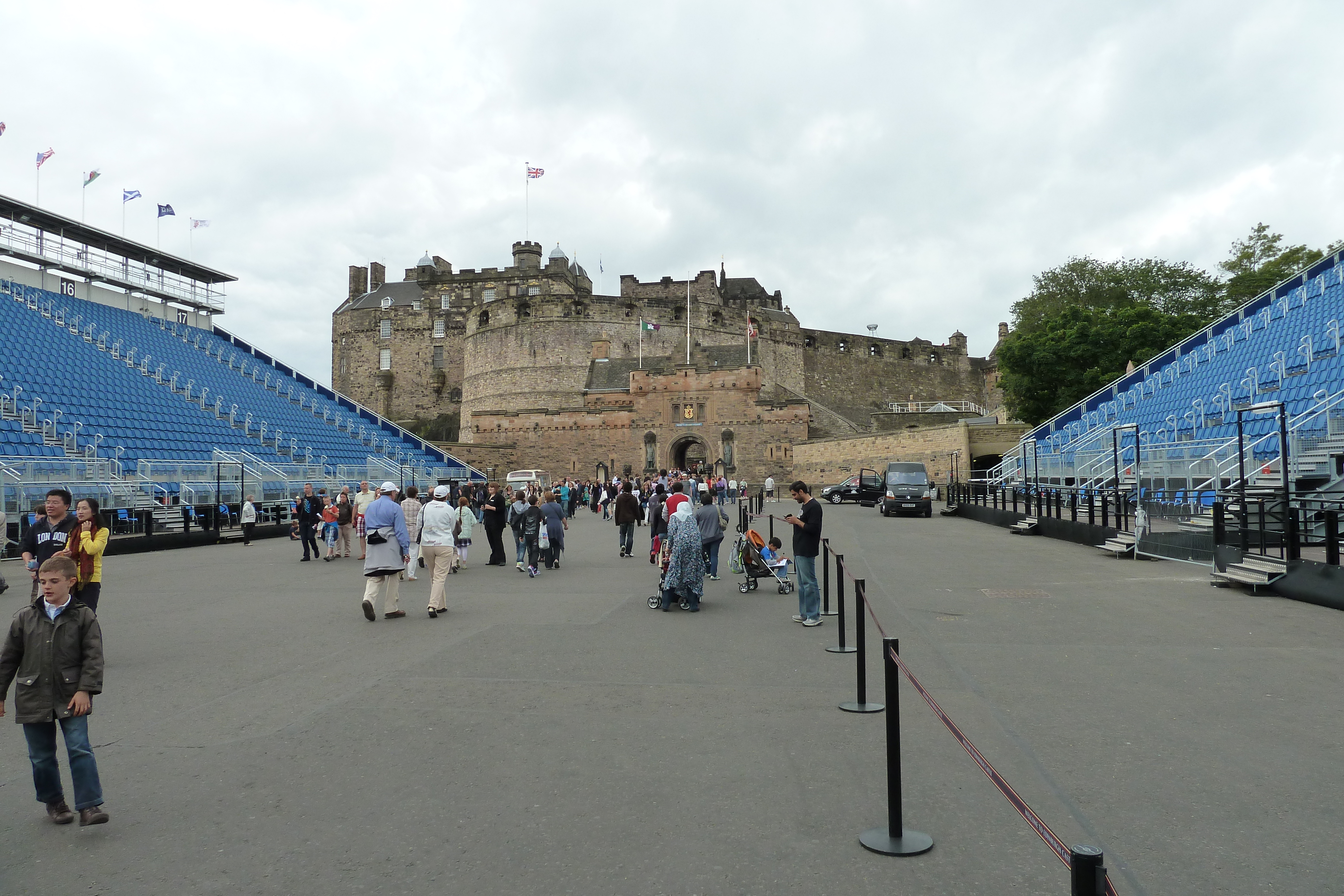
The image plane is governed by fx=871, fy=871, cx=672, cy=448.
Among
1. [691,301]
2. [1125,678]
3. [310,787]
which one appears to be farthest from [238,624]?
[691,301]

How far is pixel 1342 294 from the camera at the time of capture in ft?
70.2

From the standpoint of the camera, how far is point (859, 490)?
121 feet

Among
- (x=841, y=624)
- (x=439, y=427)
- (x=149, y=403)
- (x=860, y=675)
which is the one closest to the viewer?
(x=860, y=675)

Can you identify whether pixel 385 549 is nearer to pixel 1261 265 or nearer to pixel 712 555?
pixel 712 555

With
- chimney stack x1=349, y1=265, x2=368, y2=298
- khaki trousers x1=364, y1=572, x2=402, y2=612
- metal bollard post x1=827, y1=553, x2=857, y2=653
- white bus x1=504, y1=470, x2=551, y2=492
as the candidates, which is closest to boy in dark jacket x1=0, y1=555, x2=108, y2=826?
metal bollard post x1=827, y1=553, x2=857, y2=653

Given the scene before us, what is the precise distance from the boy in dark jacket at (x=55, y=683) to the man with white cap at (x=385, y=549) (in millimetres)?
4984

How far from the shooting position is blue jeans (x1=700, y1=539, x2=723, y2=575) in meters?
11.9

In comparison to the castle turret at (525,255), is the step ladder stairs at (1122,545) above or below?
below

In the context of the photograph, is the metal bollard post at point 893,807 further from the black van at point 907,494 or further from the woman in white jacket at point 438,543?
the black van at point 907,494

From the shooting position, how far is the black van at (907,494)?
89.6ft

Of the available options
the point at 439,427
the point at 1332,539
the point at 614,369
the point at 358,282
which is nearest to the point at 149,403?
the point at 1332,539

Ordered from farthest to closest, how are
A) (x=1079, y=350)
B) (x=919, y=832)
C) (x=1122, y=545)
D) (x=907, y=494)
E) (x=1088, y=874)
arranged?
(x=1079, y=350), (x=907, y=494), (x=1122, y=545), (x=919, y=832), (x=1088, y=874)

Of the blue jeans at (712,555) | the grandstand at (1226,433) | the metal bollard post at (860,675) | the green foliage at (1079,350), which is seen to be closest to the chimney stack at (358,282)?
the green foliage at (1079,350)

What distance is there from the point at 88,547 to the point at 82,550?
4 cm
